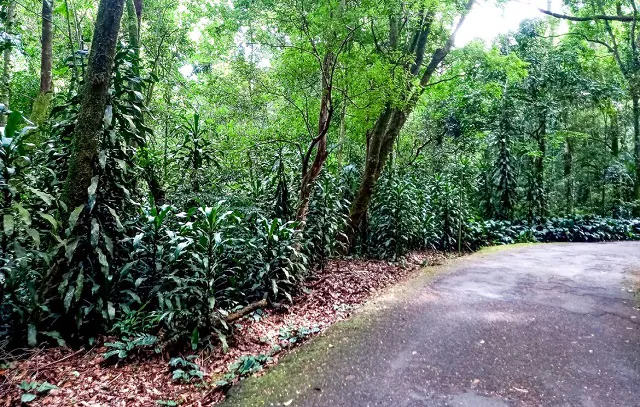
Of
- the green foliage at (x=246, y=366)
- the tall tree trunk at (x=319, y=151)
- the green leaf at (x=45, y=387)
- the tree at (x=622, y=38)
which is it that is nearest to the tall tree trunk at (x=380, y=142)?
the tall tree trunk at (x=319, y=151)

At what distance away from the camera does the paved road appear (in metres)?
2.77

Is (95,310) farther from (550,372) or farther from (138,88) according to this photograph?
(550,372)

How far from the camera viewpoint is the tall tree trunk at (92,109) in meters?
3.47

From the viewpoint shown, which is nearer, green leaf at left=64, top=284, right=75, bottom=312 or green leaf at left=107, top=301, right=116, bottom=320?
green leaf at left=64, top=284, right=75, bottom=312

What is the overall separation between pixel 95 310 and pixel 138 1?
590cm

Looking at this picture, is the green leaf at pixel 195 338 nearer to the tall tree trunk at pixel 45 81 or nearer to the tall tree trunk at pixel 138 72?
the tall tree trunk at pixel 138 72

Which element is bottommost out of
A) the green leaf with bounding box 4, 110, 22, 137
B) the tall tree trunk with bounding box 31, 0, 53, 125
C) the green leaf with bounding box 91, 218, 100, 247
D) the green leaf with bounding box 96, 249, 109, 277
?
the green leaf with bounding box 96, 249, 109, 277

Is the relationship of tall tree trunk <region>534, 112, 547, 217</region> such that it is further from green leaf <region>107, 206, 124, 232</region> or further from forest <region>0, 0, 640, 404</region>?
green leaf <region>107, 206, 124, 232</region>

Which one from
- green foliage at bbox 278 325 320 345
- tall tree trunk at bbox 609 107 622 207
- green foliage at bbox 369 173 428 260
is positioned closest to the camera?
green foliage at bbox 278 325 320 345

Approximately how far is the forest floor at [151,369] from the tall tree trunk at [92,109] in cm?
136

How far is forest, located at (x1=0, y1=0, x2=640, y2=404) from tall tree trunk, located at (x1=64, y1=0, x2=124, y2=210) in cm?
2

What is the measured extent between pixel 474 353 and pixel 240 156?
4.47 metres

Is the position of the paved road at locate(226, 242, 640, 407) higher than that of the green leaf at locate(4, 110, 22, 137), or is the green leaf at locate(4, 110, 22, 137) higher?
the green leaf at locate(4, 110, 22, 137)

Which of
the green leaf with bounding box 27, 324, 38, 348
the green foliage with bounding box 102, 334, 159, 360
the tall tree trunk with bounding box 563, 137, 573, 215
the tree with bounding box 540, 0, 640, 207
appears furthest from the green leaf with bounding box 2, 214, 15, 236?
the tall tree trunk with bounding box 563, 137, 573, 215
